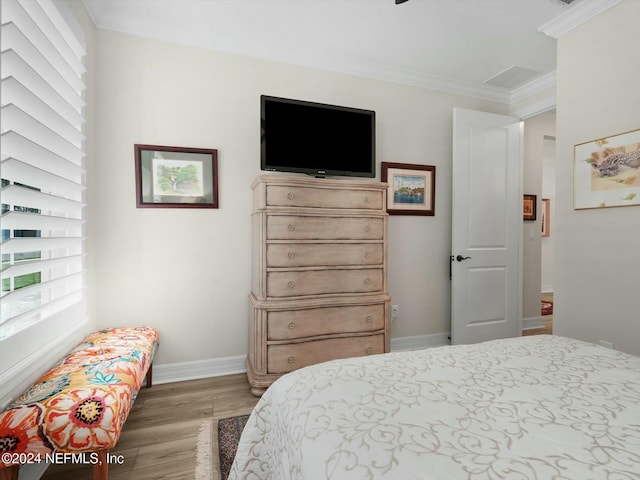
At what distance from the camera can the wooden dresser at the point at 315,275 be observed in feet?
7.36

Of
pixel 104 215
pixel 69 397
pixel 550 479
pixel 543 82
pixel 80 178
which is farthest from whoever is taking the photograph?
pixel 543 82

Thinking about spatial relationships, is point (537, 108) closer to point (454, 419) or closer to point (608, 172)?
point (608, 172)

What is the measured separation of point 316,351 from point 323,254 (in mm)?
700

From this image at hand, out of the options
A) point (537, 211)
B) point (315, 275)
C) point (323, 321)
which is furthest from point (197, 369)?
point (537, 211)

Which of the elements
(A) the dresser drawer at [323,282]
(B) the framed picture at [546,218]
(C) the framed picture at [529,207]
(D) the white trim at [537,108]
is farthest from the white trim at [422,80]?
(B) the framed picture at [546,218]

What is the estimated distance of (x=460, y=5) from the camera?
7.16 feet

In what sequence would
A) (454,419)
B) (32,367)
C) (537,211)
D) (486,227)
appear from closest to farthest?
(454,419) → (32,367) → (486,227) → (537,211)

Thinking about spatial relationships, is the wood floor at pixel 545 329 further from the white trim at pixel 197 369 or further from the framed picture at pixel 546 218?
the white trim at pixel 197 369

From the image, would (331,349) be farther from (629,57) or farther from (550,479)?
(629,57)

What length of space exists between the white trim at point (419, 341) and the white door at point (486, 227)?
0.17m

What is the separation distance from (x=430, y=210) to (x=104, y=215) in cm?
280

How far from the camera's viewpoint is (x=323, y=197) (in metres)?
2.37

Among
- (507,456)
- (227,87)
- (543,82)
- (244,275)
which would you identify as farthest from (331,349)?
(543,82)

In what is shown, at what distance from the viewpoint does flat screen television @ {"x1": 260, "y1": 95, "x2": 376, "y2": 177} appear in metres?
2.50
